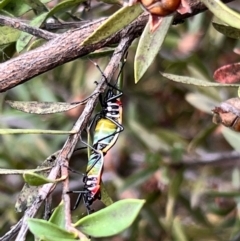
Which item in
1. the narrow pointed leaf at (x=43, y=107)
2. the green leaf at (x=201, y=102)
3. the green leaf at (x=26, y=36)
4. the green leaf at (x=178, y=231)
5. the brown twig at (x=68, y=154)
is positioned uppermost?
the green leaf at (x=26, y=36)

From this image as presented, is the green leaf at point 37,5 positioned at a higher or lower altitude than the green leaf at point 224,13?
lower

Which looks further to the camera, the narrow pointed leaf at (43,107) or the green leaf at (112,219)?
the narrow pointed leaf at (43,107)

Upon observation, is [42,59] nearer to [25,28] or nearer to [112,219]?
[25,28]

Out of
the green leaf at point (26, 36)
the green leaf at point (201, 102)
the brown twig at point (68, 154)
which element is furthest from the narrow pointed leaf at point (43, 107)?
the green leaf at point (201, 102)

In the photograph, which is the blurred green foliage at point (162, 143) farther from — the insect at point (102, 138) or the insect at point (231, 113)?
the insect at point (231, 113)

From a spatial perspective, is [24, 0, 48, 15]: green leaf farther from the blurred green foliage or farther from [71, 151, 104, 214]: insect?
the blurred green foliage

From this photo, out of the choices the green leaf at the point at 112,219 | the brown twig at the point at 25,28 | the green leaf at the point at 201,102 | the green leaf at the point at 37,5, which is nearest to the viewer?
the green leaf at the point at 112,219

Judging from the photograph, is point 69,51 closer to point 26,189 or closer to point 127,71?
point 26,189
